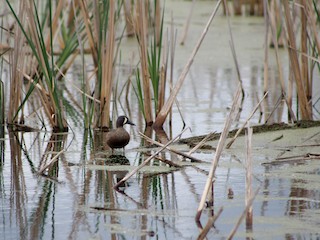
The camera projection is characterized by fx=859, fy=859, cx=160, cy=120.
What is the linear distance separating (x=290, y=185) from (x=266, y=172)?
0.28 m

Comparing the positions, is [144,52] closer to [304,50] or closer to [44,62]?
[44,62]

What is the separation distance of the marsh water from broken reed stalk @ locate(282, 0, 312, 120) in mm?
368

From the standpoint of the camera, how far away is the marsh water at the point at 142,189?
324 cm

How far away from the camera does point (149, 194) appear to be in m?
3.81

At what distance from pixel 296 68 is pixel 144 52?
37.4 inches

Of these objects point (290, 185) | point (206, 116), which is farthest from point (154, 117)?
point (290, 185)

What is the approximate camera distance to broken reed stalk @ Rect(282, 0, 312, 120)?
5.25 metres

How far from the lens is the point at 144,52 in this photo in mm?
5305

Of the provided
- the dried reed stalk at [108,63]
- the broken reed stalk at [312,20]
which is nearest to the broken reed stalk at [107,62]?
the dried reed stalk at [108,63]

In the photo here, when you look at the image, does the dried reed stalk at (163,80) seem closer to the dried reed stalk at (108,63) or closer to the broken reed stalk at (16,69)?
the dried reed stalk at (108,63)

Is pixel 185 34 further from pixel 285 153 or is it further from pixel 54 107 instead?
pixel 285 153

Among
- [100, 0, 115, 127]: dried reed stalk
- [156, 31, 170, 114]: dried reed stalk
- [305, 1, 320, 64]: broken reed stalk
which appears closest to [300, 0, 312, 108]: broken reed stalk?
[305, 1, 320, 64]: broken reed stalk

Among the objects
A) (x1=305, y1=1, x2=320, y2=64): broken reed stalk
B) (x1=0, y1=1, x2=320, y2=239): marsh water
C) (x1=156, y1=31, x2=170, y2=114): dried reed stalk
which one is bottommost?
(x1=0, y1=1, x2=320, y2=239): marsh water

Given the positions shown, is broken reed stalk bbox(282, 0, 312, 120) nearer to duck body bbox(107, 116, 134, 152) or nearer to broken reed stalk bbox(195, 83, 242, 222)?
duck body bbox(107, 116, 134, 152)
